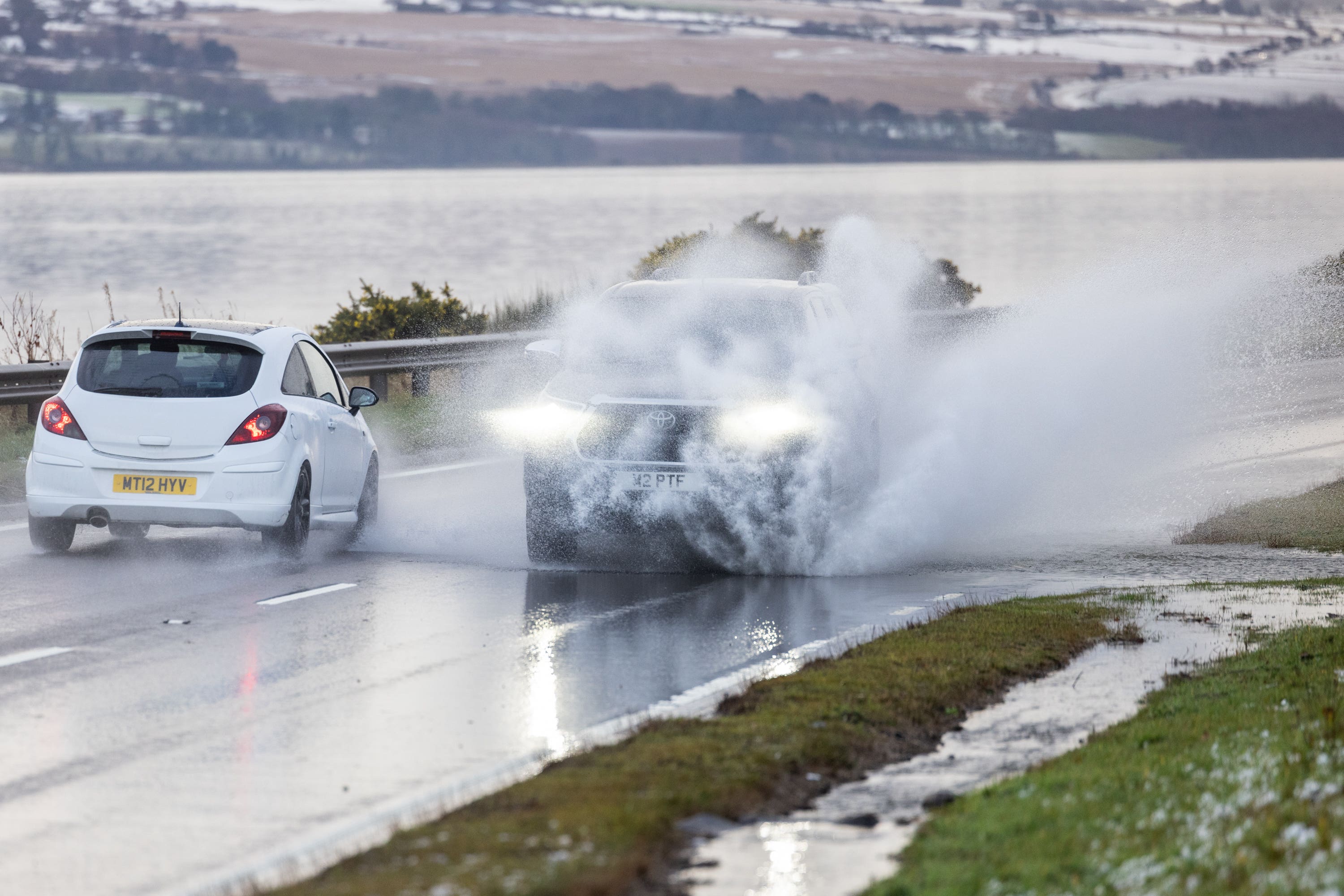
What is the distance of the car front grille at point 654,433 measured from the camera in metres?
12.7

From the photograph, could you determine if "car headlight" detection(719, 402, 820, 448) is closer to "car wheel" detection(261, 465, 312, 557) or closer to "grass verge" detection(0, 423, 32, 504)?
"car wheel" detection(261, 465, 312, 557)

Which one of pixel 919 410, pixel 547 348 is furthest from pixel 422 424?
pixel 547 348

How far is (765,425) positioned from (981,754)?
5265 millimetres

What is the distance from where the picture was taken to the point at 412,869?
5766 mm

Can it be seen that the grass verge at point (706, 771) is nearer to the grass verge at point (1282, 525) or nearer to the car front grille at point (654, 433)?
the car front grille at point (654, 433)

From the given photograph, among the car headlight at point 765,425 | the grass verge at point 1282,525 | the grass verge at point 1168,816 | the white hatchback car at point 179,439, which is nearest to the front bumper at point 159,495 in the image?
the white hatchback car at point 179,439

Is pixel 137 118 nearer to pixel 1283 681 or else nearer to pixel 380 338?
pixel 380 338

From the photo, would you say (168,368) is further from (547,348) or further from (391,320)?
(391,320)

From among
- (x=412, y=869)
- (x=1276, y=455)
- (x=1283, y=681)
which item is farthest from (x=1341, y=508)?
(x=412, y=869)

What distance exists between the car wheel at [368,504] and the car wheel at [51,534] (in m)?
2.21

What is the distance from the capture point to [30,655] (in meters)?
9.90

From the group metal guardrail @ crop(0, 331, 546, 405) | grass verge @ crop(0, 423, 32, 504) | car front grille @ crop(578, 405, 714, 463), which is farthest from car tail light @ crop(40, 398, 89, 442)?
metal guardrail @ crop(0, 331, 546, 405)

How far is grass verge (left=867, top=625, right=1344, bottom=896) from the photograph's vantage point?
543 centimetres

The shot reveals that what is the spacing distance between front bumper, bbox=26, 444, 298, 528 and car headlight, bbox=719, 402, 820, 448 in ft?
10.5
